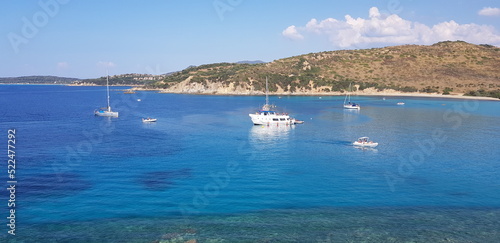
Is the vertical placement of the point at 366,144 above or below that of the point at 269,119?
below

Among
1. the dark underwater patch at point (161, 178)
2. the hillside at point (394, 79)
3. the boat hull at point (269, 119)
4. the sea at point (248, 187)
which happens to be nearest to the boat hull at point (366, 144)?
the sea at point (248, 187)

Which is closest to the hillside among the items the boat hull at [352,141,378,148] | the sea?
the sea

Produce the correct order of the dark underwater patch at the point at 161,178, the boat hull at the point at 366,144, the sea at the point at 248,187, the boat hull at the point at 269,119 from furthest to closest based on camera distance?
1. the boat hull at the point at 269,119
2. the boat hull at the point at 366,144
3. the dark underwater patch at the point at 161,178
4. the sea at the point at 248,187

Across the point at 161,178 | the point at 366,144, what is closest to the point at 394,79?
the point at 366,144

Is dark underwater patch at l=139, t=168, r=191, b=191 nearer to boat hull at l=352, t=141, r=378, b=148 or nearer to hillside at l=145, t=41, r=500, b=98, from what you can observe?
boat hull at l=352, t=141, r=378, b=148

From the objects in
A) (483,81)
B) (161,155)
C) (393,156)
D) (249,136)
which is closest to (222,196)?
(161,155)

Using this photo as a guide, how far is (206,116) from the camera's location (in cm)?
9588

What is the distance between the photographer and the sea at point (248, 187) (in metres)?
27.0

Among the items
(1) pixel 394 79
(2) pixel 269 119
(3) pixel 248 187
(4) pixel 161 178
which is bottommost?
(3) pixel 248 187

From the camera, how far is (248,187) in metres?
36.2

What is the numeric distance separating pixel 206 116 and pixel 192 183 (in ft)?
195

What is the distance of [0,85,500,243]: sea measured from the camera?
26969mm

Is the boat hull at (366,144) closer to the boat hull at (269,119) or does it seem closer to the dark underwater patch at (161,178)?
the boat hull at (269,119)

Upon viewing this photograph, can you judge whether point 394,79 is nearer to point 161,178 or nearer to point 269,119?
point 269,119
